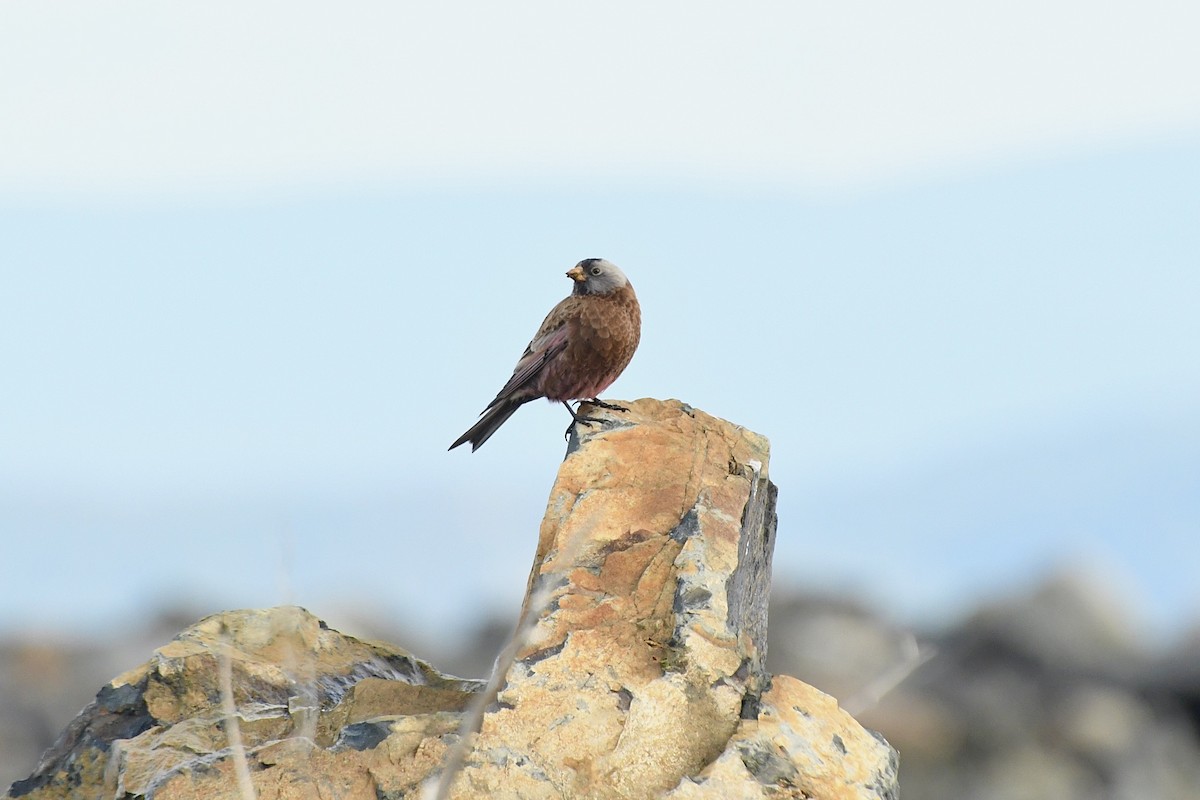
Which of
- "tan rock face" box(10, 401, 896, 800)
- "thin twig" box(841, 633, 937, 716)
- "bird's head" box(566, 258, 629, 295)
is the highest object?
"bird's head" box(566, 258, 629, 295)

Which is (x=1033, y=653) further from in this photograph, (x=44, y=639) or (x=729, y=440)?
(x=729, y=440)

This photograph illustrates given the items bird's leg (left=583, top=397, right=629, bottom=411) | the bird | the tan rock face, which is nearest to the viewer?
the tan rock face

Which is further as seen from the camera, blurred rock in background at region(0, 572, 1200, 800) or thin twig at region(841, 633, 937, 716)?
blurred rock in background at region(0, 572, 1200, 800)

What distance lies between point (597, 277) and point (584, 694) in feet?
14.7

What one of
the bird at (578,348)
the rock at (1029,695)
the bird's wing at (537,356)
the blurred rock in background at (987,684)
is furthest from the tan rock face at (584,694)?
the rock at (1029,695)

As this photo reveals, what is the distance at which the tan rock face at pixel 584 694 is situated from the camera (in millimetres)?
5180

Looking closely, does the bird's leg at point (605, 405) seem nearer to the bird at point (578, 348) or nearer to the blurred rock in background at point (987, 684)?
the bird at point (578, 348)

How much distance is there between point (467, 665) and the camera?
26.6 metres

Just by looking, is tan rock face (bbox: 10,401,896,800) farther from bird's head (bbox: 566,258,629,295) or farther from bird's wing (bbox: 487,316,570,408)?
bird's head (bbox: 566,258,629,295)

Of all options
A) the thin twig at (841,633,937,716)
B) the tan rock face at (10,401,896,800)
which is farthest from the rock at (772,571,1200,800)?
the thin twig at (841,633,937,716)

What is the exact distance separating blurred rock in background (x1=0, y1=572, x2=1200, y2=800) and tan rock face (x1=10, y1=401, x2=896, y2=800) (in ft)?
46.7

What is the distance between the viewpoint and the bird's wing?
9180mm

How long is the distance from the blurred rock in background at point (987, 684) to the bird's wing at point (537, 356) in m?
11.8

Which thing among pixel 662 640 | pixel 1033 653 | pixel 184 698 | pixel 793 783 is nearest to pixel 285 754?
pixel 184 698
